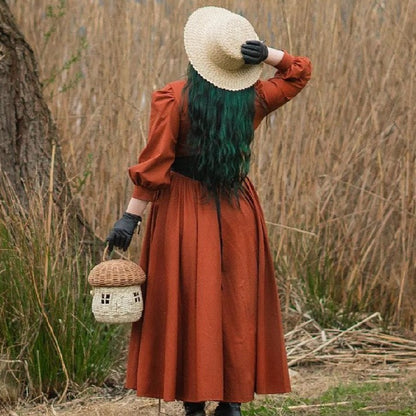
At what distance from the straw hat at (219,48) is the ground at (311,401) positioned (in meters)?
1.44

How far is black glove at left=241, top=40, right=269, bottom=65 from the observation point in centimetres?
361

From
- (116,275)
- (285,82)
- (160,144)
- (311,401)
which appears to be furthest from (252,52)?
(311,401)

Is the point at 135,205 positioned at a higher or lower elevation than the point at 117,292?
higher

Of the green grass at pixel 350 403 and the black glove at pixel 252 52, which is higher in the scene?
the black glove at pixel 252 52

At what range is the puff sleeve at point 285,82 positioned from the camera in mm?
3734

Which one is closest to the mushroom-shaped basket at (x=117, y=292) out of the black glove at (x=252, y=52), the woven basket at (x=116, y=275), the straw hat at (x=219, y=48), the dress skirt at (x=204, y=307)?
the woven basket at (x=116, y=275)

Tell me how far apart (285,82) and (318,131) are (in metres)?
1.94

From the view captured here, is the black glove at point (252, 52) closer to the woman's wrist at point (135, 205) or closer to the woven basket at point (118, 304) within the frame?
the woman's wrist at point (135, 205)

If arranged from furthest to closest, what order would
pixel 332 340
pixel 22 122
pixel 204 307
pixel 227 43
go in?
pixel 332 340 < pixel 22 122 < pixel 204 307 < pixel 227 43

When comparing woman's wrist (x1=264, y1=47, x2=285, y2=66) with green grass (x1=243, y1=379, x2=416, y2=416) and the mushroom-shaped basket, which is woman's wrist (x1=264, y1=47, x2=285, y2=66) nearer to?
the mushroom-shaped basket

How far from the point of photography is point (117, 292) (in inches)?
144

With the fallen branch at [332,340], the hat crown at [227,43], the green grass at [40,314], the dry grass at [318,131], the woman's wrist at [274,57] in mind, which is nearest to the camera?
the hat crown at [227,43]

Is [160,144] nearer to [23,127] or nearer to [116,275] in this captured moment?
[116,275]

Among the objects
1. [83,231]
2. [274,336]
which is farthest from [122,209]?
[274,336]
